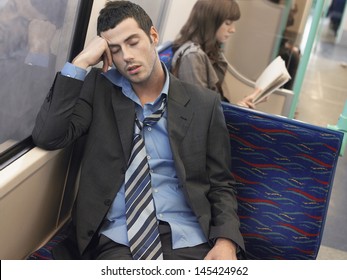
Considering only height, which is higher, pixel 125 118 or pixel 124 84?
pixel 124 84

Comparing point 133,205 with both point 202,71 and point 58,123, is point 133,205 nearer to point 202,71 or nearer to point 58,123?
point 58,123

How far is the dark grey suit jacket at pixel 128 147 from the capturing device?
1578 millimetres

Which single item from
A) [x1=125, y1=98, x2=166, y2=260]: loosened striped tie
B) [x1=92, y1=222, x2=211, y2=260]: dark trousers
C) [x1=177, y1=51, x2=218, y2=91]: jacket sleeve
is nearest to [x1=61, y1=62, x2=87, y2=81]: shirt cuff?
[x1=125, y1=98, x2=166, y2=260]: loosened striped tie

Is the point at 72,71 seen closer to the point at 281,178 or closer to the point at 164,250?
the point at 164,250

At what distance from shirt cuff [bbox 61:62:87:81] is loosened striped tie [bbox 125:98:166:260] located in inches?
10.3

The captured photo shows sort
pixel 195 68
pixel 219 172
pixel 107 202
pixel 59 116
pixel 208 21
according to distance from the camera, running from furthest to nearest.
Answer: pixel 208 21, pixel 195 68, pixel 219 172, pixel 107 202, pixel 59 116

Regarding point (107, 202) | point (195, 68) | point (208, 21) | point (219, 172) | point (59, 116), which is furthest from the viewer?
point (208, 21)

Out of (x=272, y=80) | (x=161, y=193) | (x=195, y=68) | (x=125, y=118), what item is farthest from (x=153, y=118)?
(x=272, y=80)

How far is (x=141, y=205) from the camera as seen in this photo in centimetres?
156

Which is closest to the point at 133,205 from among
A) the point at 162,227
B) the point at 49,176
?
the point at 162,227

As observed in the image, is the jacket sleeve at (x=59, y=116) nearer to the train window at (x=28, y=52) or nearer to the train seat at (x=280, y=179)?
the train window at (x=28, y=52)

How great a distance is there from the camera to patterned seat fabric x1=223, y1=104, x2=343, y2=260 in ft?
5.58

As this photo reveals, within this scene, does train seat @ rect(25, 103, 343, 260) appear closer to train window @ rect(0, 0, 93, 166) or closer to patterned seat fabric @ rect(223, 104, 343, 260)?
patterned seat fabric @ rect(223, 104, 343, 260)

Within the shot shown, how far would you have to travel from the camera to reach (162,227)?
62.1 inches
